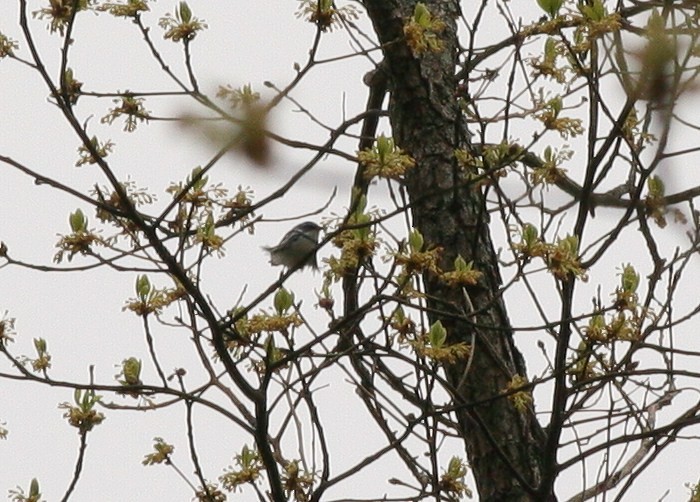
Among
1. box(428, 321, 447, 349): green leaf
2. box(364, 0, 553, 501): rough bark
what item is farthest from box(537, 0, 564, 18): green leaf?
box(428, 321, 447, 349): green leaf

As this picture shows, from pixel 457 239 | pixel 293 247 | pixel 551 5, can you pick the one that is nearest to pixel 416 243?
pixel 551 5

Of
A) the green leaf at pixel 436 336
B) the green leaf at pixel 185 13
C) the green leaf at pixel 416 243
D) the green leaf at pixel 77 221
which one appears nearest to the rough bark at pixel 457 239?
the green leaf at pixel 436 336

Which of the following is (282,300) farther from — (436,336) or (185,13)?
(185,13)

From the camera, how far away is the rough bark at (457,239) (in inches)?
156

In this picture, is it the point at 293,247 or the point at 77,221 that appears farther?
the point at 293,247

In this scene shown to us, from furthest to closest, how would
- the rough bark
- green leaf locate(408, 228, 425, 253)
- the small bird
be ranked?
the small bird, the rough bark, green leaf locate(408, 228, 425, 253)

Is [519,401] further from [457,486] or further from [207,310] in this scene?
[207,310]

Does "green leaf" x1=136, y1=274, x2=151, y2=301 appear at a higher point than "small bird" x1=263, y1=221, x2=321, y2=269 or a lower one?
lower

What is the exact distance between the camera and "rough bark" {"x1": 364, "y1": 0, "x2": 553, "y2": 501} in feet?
13.0

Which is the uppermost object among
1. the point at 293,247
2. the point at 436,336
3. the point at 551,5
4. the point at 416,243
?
the point at 293,247

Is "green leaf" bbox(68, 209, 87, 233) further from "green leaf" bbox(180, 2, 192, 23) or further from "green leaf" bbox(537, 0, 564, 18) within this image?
"green leaf" bbox(537, 0, 564, 18)

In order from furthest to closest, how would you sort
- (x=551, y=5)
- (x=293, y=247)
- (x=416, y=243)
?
(x=293, y=247) < (x=551, y=5) < (x=416, y=243)

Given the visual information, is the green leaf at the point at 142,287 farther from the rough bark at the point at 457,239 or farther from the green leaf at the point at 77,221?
the rough bark at the point at 457,239

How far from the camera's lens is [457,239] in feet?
13.7
